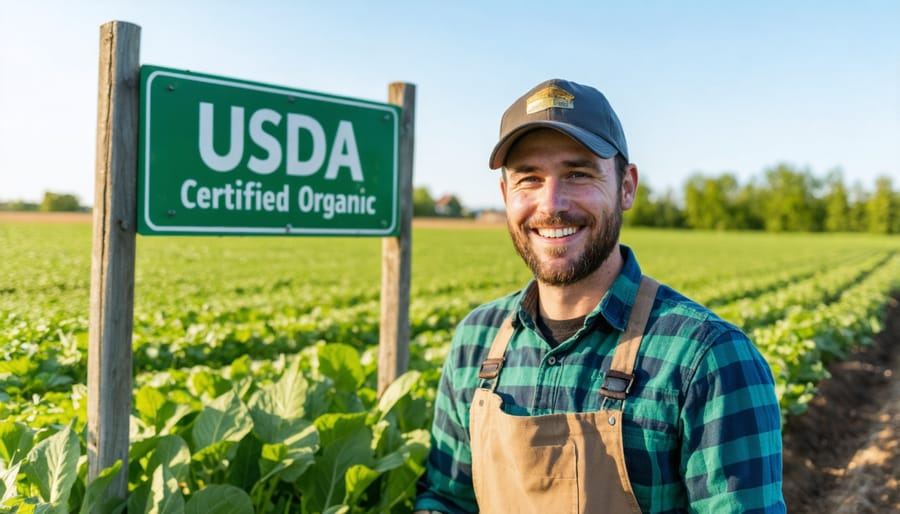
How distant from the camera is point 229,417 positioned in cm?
234

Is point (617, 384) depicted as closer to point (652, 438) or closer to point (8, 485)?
point (652, 438)

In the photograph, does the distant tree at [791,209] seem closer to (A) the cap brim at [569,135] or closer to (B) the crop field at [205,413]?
(B) the crop field at [205,413]

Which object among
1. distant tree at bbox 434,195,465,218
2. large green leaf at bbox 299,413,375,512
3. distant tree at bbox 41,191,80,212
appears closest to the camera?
large green leaf at bbox 299,413,375,512

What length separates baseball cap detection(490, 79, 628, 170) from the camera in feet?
5.74

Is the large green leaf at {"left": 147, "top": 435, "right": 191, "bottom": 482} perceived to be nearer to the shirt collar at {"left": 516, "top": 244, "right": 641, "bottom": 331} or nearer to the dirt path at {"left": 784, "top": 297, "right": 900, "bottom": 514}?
the shirt collar at {"left": 516, "top": 244, "right": 641, "bottom": 331}

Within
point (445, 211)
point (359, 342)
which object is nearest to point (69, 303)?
point (359, 342)

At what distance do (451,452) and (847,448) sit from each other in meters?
4.45

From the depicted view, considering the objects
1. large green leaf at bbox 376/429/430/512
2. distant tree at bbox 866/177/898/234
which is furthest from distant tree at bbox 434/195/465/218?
distant tree at bbox 866/177/898/234

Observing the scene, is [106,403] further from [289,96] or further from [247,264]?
[247,264]

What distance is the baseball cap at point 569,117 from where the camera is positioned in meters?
1.75

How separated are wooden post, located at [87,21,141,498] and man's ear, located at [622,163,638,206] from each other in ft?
5.01

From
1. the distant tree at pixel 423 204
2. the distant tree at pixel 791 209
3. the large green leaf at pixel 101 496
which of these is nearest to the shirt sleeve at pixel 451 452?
the large green leaf at pixel 101 496

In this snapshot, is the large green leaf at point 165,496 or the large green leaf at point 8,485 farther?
the large green leaf at point 165,496

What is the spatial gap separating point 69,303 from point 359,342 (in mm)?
4517
